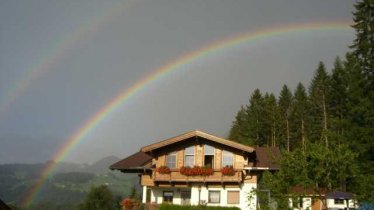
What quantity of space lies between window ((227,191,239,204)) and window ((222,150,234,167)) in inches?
85.5

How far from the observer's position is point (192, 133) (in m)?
36.8

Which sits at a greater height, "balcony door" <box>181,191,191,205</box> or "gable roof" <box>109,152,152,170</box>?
"gable roof" <box>109,152,152,170</box>

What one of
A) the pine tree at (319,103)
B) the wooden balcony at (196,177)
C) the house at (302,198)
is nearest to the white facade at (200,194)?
the wooden balcony at (196,177)

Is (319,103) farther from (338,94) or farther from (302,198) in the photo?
(302,198)

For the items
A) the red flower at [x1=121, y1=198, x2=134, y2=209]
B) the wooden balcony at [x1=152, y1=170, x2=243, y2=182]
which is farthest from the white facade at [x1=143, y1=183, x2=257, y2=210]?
the red flower at [x1=121, y1=198, x2=134, y2=209]

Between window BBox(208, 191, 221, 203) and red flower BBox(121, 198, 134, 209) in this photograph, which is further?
window BBox(208, 191, 221, 203)

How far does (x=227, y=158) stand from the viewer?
36750 millimetres

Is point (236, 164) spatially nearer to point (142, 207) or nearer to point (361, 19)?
point (142, 207)

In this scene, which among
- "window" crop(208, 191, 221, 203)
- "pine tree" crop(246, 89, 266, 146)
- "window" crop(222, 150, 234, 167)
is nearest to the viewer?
"window" crop(208, 191, 221, 203)

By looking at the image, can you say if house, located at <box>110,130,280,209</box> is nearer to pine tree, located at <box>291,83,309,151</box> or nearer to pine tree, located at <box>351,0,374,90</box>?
pine tree, located at <box>351,0,374,90</box>

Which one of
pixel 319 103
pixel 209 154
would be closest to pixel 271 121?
pixel 319 103

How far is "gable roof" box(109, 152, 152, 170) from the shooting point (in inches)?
1510

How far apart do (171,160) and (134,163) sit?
146 inches

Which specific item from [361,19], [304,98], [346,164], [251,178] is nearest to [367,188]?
[346,164]
